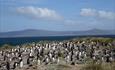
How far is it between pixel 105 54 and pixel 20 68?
23.5 feet

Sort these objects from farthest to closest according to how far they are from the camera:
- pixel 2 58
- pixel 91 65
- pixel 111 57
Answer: pixel 2 58 < pixel 111 57 < pixel 91 65

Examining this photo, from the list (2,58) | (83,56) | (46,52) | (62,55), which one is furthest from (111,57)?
Result: (2,58)

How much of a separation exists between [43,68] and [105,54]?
23.1 ft

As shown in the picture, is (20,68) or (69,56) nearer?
(20,68)

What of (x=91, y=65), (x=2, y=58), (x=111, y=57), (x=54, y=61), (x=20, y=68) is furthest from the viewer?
(x=2, y=58)

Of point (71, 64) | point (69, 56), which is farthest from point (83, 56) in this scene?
point (71, 64)

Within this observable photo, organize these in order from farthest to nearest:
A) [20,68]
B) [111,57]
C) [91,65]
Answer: [111,57], [20,68], [91,65]

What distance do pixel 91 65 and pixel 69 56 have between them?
4.85 meters

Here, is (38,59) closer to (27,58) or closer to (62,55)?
(27,58)

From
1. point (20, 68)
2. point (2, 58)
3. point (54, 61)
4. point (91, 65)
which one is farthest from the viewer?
point (2, 58)

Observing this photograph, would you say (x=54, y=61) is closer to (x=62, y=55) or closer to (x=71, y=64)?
(x=71, y=64)

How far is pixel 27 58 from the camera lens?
21.6 m

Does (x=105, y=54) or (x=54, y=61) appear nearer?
(x=54, y=61)

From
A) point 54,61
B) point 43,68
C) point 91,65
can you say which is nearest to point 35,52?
point 54,61
